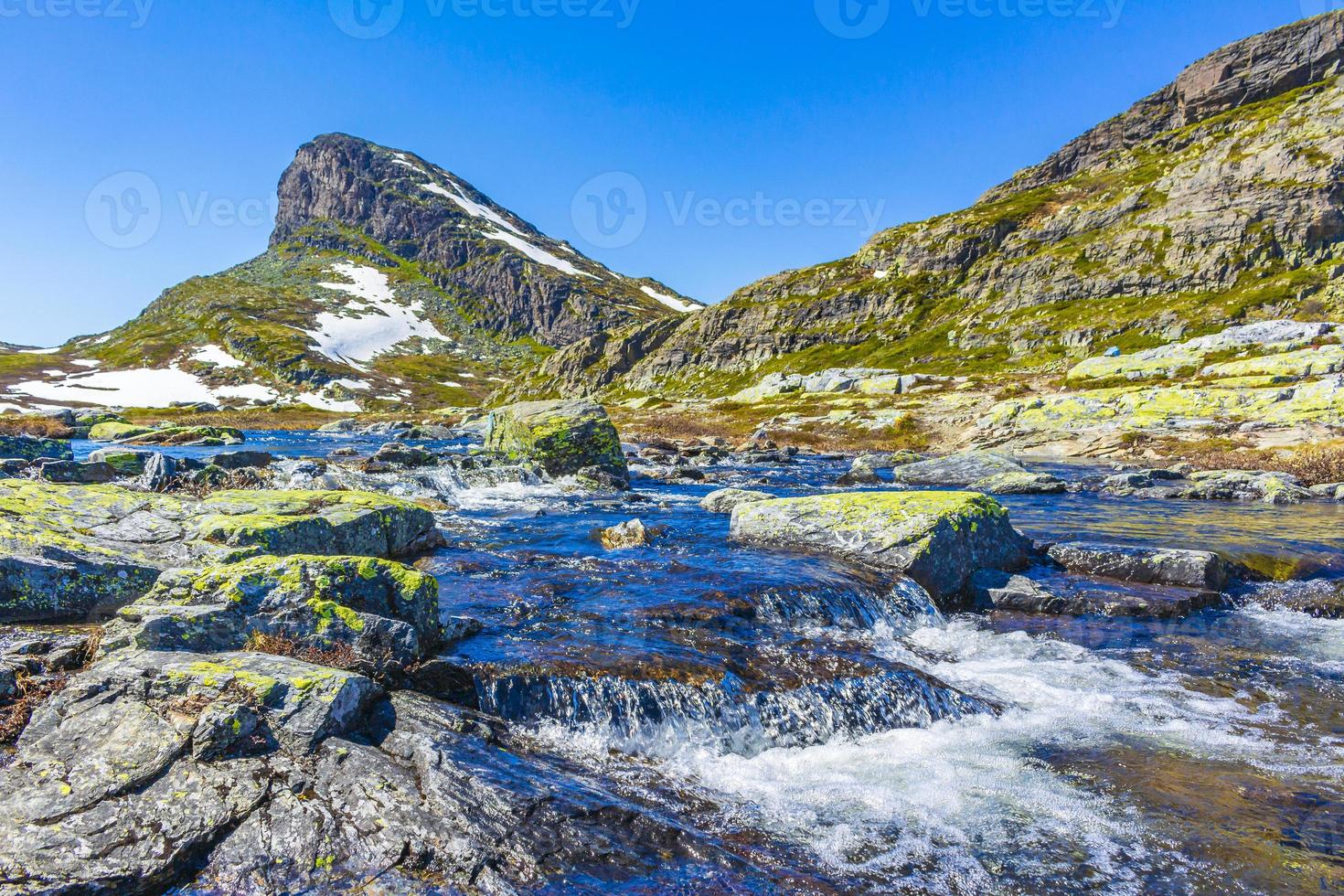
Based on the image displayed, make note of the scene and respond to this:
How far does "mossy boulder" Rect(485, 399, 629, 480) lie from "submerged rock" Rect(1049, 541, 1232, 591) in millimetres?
20679

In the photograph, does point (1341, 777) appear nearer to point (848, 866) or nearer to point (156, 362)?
point (848, 866)

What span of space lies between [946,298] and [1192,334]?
2344 inches

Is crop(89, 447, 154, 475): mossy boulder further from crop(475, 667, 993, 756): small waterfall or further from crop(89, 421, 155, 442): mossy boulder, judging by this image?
crop(89, 421, 155, 442): mossy boulder

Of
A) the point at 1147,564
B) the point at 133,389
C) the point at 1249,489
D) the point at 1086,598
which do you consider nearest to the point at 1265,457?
the point at 1249,489

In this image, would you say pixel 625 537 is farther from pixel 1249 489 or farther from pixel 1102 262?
pixel 1102 262

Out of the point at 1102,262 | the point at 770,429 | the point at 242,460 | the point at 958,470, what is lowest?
the point at 242,460

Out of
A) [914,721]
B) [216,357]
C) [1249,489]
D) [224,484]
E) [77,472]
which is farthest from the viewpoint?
[216,357]

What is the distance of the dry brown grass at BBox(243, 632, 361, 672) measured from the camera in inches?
309

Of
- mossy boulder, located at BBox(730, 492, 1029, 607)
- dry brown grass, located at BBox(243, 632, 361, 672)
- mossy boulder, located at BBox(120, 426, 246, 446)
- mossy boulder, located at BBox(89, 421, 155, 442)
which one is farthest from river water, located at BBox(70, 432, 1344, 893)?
mossy boulder, located at BBox(89, 421, 155, 442)

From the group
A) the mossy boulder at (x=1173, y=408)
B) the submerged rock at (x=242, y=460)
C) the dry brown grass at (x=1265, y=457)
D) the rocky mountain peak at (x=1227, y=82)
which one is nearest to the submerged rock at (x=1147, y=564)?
the dry brown grass at (x=1265, y=457)

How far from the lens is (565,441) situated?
3297 cm

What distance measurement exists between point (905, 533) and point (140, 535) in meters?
16.8

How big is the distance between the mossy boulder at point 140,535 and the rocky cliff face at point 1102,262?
9907 centimetres

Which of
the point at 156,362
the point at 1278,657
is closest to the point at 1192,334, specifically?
the point at 1278,657
